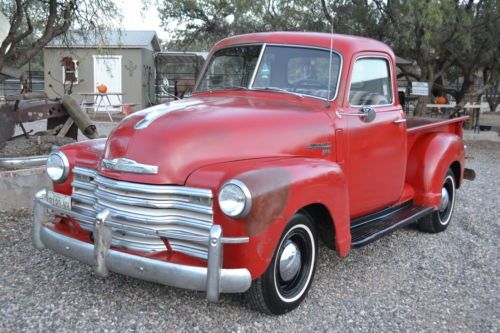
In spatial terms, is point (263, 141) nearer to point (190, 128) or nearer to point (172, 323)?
point (190, 128)

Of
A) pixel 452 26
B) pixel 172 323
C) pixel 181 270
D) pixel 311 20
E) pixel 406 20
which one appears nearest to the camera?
pixel 181 270

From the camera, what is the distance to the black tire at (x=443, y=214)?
18.9 feet

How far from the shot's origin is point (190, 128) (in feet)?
11.5

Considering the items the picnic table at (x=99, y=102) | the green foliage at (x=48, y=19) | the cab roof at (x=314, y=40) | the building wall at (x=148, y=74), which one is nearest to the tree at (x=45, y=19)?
the green foliage at (x=48, y=19)

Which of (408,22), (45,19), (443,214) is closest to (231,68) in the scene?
(443,214)

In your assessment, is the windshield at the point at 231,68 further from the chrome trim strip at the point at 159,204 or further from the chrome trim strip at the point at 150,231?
the chrome trim strip at the point at 150,231

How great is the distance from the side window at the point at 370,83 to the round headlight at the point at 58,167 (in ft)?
7.50

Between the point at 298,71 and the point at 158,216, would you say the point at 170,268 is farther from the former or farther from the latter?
the point at 298,71

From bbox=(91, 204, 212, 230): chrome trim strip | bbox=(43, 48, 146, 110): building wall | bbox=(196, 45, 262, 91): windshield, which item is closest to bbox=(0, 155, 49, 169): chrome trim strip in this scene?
bbox=(196, 45, 262, 91): windshield

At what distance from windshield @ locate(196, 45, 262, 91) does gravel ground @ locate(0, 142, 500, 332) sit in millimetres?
1731

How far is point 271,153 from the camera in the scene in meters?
3.70

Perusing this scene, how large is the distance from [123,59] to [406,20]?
1173 cm

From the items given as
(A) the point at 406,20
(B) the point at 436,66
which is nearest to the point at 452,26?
(A) the point at 406,20

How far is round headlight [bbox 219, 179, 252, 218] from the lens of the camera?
3.06 metres
